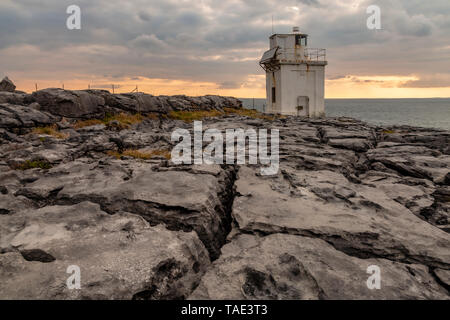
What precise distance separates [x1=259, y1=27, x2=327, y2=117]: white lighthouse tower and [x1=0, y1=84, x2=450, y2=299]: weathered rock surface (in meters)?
28.2

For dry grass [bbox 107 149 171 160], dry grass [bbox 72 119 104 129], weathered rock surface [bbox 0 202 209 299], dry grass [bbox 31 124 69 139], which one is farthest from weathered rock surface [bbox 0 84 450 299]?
dry grass [bbox 72 119 104 129]

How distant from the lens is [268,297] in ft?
12.2

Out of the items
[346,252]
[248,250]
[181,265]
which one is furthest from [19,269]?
[346,252]
